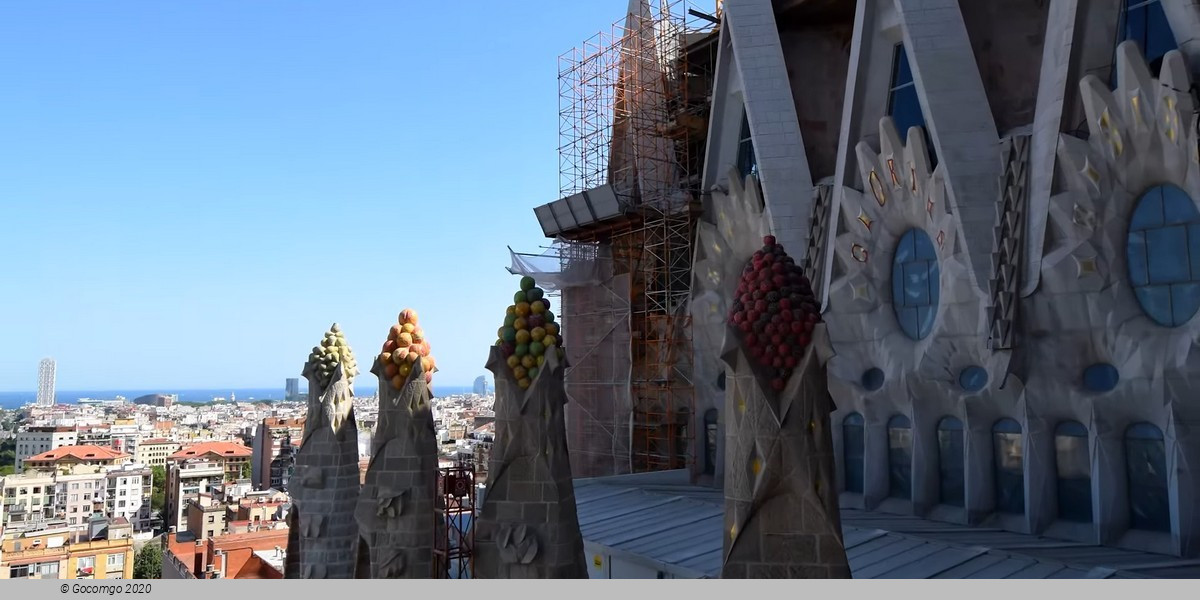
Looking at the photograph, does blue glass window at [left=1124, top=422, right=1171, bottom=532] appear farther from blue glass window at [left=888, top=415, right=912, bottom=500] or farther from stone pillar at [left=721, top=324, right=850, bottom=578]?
stone pillar at [left=721, top=324, right=850, bottom=578]

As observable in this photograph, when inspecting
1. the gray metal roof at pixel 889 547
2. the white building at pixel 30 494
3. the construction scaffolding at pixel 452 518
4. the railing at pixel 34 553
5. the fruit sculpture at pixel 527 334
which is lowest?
the white building at pixel 30 494

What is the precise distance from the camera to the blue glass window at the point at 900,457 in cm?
1869

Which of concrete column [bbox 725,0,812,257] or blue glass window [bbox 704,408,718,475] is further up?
concrete column [bbox 725,0,812,257]

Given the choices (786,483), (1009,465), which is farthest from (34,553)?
(786,483)

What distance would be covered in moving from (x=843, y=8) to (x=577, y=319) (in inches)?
495

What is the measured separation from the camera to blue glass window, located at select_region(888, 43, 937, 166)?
18.9 meters

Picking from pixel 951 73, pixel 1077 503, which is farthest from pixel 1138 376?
pixel 951 73

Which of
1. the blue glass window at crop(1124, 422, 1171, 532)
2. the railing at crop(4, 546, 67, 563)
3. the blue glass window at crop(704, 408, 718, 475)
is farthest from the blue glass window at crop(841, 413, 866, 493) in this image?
the railing at crop(4, 546, 67, 563)

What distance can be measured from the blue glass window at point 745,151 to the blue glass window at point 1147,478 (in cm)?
1145

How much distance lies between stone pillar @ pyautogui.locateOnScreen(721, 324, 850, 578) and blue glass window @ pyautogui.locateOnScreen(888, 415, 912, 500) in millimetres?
11050

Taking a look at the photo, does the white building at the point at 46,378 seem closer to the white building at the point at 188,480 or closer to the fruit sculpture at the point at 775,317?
the white building at the point at 188,480

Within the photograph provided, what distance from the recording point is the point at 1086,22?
49.9 feet

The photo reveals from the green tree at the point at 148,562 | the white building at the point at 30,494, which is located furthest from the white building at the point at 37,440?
the green tree at the point at 148,562

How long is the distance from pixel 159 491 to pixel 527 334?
289 feet
